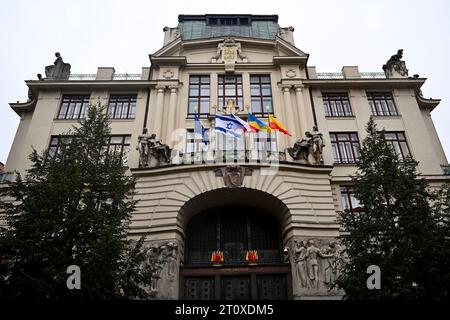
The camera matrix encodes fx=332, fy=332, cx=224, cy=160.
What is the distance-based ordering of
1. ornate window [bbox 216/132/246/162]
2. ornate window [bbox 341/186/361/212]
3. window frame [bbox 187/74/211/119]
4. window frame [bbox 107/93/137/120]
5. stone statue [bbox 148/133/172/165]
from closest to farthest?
ornate window [bbox 216/132/246/162]
ornate window [bbox 341/186/361/212]
stone statue [bbox 148/133/172/165]
window frame [bbox 187/74/211/119]
window frame [bbox 107/93/137/120]

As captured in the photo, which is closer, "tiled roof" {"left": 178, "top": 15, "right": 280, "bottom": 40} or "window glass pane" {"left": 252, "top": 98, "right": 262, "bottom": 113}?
"window glass pane" {"left": 252, "top": 98, "right": 262, "bottom": 113}

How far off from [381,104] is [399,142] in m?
3.49

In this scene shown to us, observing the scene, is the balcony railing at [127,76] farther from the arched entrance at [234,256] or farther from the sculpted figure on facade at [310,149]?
the sculpted figure on facade at [310,149]

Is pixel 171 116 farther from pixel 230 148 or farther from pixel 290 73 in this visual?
pixel 290 73

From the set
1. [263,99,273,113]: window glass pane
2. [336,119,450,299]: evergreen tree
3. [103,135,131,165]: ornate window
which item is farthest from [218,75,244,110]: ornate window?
[336,119,450,299]: evergreen tree

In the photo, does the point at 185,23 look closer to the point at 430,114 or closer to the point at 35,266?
the point at 430,114

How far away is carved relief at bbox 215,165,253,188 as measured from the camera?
18.9 metres

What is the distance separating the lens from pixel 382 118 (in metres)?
23.7

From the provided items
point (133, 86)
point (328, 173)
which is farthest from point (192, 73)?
point (328, 173)

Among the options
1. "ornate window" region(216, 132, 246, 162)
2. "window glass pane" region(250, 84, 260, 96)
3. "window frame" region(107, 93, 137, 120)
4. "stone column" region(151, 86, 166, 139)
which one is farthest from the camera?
"window glass pane" region(250, 84, 260, 96)

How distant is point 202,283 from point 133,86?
595 inches

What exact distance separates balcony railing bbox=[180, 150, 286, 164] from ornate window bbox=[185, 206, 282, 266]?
3202mm

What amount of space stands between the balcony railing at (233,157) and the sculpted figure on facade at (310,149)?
36.1 inches

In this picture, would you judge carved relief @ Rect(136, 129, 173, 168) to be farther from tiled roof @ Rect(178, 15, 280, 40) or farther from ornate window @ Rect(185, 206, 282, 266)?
tiled roof @ Rect(178, 15, 280, 40)
